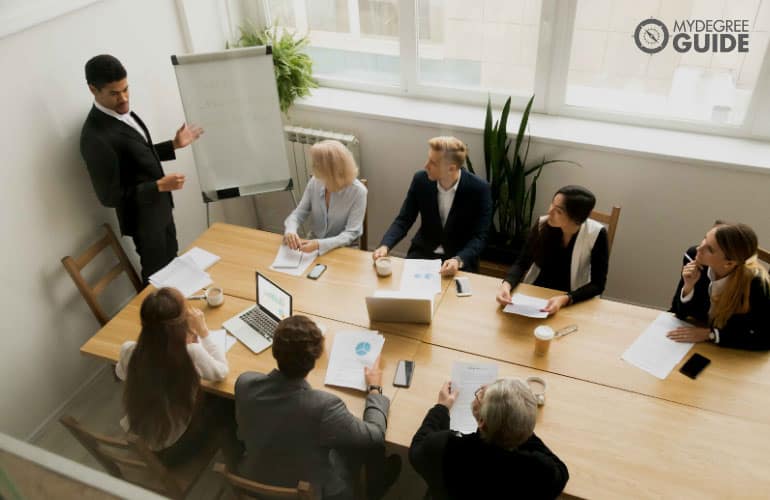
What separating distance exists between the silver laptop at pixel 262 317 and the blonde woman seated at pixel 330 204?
0.48m

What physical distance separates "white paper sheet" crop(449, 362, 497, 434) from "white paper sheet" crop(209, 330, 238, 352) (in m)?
1.04

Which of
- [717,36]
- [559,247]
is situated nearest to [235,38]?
[559,247]

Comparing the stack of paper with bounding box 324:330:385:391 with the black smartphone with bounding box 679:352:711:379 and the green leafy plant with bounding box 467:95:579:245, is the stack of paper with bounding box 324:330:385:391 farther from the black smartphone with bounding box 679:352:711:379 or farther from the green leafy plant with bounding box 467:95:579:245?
the green leafy plant with bounding box 467:95:579:245

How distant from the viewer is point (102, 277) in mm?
3662

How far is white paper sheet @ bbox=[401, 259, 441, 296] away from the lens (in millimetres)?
3045

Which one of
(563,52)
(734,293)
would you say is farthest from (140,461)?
(563,52)

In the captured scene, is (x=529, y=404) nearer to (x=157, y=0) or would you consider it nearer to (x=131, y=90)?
(x=131, y=90)

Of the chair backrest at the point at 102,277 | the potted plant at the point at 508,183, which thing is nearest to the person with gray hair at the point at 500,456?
the potted plant at the point at 508,183

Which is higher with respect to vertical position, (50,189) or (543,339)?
(50,189)

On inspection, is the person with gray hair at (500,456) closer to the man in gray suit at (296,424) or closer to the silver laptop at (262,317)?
the man in gray suit at (296,424)

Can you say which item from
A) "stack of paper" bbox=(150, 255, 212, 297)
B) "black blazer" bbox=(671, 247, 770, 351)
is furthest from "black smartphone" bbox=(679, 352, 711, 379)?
"stack of paper" bbox=(150, 255, 212, 297)

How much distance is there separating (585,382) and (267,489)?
136 centimetres

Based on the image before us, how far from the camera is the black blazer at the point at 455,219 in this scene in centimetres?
354

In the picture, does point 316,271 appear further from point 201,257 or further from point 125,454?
point 125,454
